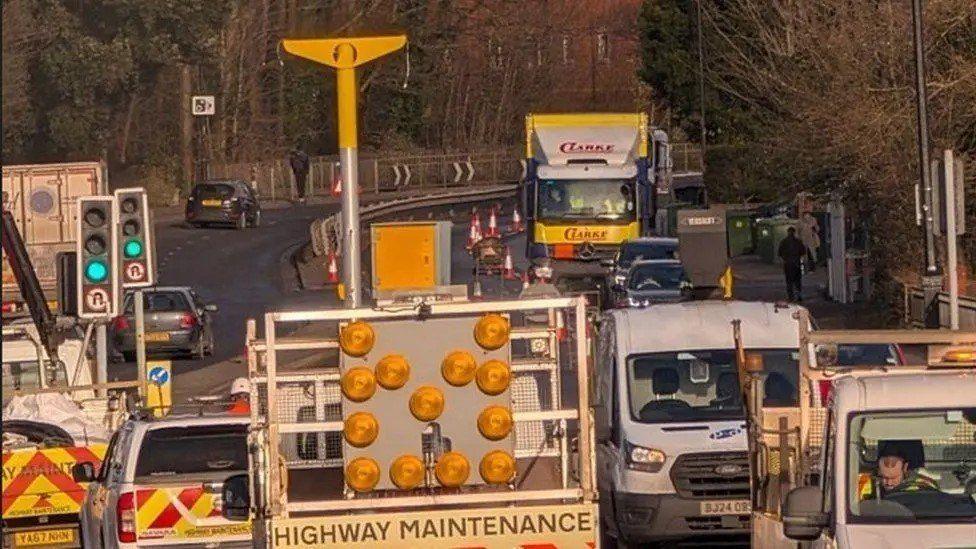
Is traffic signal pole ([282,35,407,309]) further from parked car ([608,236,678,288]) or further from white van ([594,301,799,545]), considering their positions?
parked car ([608,236,678,288])

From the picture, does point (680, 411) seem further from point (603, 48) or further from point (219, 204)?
point (603, 48)

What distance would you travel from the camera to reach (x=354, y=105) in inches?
645

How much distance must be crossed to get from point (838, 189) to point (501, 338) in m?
34.0

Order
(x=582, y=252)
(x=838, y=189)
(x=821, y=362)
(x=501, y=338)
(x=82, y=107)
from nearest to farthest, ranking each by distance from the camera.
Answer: (x=501, y=338)
(x=821, y=362)
(x=838, y=189)
(x=582, y=252)
(x=82, y=107)

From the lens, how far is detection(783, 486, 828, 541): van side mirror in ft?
30.1

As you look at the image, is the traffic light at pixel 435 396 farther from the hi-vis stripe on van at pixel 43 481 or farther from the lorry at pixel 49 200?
the lorry at pixel 49 200

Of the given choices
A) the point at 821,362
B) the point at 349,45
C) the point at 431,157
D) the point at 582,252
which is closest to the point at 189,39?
the point at 431,157

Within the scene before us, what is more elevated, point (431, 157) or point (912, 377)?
point (431, 157)

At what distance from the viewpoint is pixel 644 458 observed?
1658cm

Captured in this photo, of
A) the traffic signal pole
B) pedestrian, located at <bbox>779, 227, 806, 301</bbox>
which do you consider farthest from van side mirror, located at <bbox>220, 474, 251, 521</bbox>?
pedestrian, located at <bbox>779, 227, 806, 301</bbox>

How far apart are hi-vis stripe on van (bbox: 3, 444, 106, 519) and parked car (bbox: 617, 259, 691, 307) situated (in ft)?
62.8

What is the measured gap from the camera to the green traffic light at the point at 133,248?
23625 mm

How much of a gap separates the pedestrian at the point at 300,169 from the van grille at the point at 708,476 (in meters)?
64.6

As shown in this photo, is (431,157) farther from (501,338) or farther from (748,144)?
(501,338)
